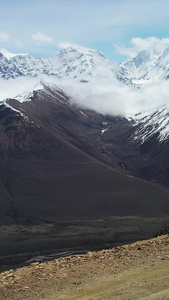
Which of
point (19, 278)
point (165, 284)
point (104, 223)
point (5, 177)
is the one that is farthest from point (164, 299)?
point (5, 177)

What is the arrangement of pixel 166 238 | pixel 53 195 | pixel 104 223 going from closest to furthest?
pixel 166 238, pixel 104 223, pixel 53 195

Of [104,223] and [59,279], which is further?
[104,223]

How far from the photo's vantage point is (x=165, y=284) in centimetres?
1866

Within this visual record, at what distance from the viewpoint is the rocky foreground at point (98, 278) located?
60.1ft

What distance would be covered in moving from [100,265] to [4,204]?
150m

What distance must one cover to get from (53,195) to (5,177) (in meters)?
30.5

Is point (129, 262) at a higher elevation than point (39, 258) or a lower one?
higher

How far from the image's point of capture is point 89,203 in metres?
164

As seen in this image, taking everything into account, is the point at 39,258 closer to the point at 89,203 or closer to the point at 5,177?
the point at 89,203

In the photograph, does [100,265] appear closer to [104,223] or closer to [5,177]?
[104,223]

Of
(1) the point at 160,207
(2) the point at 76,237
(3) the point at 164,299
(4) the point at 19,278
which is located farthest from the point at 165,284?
(1) the point at 160,207

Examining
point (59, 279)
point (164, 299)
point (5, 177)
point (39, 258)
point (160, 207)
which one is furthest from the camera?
point (5, 177)

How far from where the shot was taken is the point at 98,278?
787 inches

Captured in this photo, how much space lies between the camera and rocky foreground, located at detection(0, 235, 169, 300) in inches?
722
